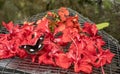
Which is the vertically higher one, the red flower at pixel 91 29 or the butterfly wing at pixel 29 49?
the red flower at pixel 91 29

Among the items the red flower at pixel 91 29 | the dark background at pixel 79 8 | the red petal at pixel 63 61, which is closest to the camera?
the red petal at pixel 63 61

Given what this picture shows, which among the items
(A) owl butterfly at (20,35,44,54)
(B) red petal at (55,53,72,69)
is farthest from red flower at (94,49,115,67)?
(A) owl butterfly at (20,35,44,54)

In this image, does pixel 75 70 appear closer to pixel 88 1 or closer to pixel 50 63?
pixel 50 63

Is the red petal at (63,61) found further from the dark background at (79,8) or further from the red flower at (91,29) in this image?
the dark background at (79,8)

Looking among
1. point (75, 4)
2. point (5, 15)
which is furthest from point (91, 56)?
point (5, 15)

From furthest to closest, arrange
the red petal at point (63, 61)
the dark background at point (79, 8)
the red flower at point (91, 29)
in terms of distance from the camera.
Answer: the dark background at point (79, 8) < the red flower at point (91, 29) < the red petal at point (63, 61)

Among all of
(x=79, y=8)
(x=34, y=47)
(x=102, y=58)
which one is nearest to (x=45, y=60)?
(x=34, y=47)

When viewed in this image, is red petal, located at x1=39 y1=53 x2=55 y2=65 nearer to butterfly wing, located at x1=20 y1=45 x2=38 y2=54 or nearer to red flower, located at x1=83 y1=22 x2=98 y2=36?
butterfly wing, located at x1=20 y1=45 x2=38 y2=54

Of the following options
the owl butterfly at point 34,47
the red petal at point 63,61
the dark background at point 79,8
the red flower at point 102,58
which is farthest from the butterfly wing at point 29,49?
the dark background at point 79,8

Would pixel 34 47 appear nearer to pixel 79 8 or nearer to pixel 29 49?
pixel 29 49

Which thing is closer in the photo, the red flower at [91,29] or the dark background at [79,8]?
the red flower at [91,29]
